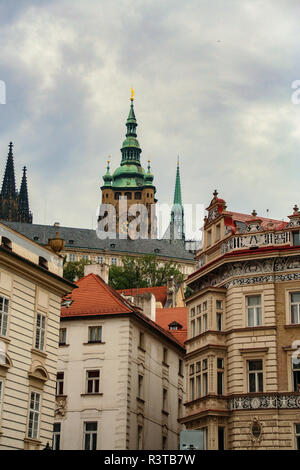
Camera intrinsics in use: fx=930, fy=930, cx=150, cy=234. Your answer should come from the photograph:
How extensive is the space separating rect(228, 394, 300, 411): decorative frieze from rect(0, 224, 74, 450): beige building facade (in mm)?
11038

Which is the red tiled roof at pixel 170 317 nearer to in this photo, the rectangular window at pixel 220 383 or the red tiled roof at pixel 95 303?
the red tiled roof at pixel 95 303

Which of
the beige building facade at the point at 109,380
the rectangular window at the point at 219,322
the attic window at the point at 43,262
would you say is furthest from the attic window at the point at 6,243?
the beige building facade at the point at 109,380

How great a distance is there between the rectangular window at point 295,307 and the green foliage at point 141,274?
7612 cm

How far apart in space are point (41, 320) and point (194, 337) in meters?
13.0

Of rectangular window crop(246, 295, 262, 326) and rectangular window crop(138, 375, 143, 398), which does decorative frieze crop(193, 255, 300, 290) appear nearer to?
rectangular window crop(246, 295, 262, 326)

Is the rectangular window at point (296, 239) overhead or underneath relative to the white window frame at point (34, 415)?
overhead

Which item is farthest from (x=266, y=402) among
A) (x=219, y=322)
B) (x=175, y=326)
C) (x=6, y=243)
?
(x=175, y=326)

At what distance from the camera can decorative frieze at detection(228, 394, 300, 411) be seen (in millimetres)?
49250

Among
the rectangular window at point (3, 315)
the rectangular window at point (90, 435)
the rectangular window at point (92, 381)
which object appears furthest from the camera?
the rectangular window at point (92, 381)

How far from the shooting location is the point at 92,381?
61.6 metres

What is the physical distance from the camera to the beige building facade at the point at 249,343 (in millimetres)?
49594

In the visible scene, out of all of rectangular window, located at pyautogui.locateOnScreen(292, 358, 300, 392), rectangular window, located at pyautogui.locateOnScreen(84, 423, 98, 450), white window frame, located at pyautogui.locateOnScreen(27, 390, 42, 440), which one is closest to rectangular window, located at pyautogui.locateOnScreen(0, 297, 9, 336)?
white window frame, located at pyautogui.locateOnScreen(27, 390, 42, 440)

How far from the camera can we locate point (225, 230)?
5575 centimetres
